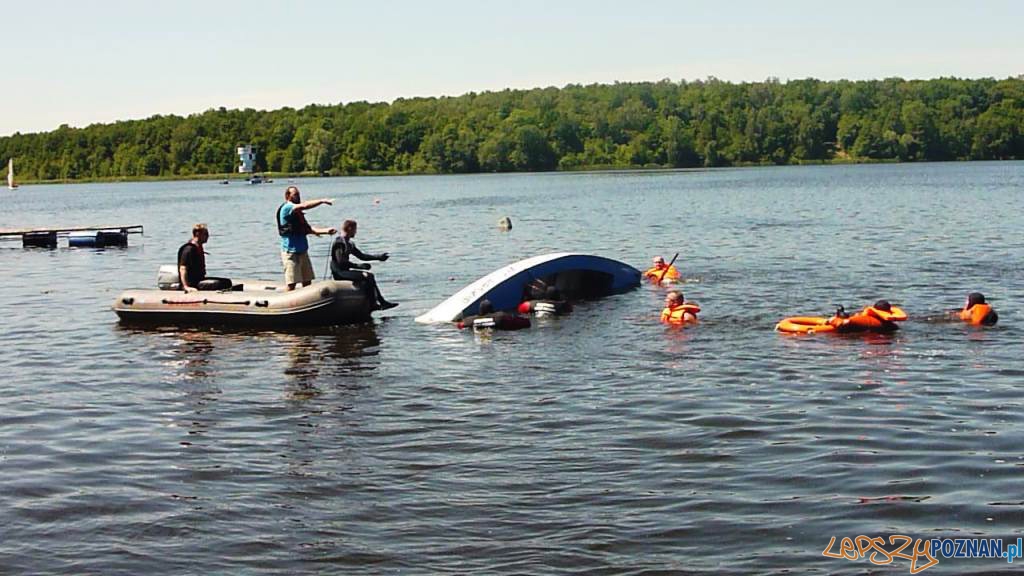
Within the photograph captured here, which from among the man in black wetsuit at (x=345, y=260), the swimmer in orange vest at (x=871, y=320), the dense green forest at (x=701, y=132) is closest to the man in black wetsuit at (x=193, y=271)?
the man in black wetsuit at (x=345, y=260)

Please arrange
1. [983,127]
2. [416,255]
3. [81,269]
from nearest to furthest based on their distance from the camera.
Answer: [81,269] → [416,255] → [983,127]

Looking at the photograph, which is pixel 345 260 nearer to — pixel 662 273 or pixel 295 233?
pixel 295 233

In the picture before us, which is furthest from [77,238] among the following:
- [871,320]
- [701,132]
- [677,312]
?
[701,132]

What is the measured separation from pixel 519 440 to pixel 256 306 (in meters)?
8.81

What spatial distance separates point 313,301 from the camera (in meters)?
19.1

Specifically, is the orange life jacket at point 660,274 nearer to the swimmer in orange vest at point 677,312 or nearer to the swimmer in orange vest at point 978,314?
the swimmer in orange vest at point 677,312

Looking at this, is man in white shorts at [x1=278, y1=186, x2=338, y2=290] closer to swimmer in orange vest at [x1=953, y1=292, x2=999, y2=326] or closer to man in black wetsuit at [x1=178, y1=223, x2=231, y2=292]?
man in black wetsuit at [x1=178, y1=223, x2=231, y2=292]

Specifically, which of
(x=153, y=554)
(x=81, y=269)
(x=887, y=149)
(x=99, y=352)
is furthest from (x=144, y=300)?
(x=887, y=149)

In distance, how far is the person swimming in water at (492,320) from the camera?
18562 mm

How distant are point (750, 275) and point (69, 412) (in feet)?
55.0

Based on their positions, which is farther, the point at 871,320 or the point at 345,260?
the point at 345,260

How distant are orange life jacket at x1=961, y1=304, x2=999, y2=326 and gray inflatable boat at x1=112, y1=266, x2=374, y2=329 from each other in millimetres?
9212

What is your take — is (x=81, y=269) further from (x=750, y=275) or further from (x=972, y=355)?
(x=972, y=355)

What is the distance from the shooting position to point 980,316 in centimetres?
1775
